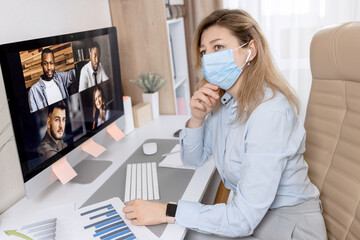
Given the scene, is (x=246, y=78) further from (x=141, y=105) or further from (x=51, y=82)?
(x=141, y=105)

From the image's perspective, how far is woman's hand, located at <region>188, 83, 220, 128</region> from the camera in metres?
1.19

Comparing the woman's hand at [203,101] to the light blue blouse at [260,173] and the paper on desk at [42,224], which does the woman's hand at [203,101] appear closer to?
the light blue blouse at [260,173]

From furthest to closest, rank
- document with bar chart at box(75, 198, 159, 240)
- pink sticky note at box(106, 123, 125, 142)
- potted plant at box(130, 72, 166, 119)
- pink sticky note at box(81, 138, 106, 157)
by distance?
potted plant at box(130, 72, 166, 119) → pink sticky note at box(106, 123, 125, 142) → pink sticky note at box(81, 138, 106, 157) → document with bar chart at box(75, 198, 159, 240)

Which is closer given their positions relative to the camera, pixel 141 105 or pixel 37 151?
pixel 37 151

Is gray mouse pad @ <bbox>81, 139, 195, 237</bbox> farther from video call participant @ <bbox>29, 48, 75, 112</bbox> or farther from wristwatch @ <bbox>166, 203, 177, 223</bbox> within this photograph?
video call participant @ <bbox>29, 48, 75, 112</bbox>

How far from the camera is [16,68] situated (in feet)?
2.98

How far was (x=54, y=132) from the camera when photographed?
3.58ft

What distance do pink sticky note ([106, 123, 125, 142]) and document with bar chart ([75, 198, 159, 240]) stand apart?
17.4 inches

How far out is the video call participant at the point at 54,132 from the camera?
3.43 feet

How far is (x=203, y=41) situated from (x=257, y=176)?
509 millimetres

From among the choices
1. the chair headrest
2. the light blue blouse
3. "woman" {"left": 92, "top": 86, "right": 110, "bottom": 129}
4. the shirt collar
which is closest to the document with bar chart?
the light blue blouse

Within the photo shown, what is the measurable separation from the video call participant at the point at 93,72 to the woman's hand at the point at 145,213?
508 mm

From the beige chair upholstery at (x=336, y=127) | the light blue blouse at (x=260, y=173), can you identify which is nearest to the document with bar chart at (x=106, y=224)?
the light blue blouse at (x=260, y=173)

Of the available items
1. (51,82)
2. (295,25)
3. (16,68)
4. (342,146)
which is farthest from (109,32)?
(295,25)
